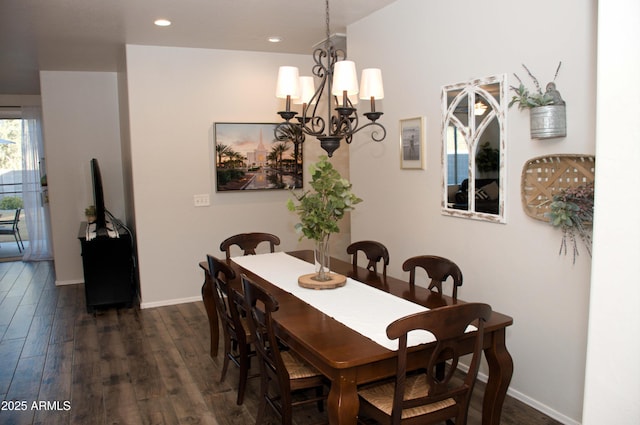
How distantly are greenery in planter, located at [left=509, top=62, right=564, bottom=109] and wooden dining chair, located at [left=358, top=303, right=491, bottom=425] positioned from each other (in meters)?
1.20

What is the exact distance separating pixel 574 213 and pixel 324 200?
1.29 metres

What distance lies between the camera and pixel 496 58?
2.99m

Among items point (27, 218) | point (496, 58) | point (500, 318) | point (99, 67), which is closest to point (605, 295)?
point (500, 318)

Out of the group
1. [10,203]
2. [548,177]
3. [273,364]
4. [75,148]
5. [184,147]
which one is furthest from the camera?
[10,203]

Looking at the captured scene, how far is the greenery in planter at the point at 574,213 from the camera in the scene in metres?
2.46

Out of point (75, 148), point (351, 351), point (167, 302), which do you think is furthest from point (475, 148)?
point (75, 148)

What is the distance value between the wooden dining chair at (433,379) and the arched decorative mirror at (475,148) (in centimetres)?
116

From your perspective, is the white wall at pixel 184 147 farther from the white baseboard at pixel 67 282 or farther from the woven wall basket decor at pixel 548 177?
the woven wall basket decor at pixel 548 177

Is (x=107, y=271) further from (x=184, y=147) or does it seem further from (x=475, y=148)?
(x=475, y=148)

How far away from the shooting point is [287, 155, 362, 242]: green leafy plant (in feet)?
9.00

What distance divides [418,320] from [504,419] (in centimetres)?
137

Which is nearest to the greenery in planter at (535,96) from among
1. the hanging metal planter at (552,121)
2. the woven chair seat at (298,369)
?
the hanging metal planter at (552,121)

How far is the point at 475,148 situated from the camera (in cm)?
318

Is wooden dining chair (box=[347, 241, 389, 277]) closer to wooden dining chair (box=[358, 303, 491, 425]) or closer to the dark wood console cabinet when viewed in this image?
wooden dining chair (box=[358, 303, 491, 425])
